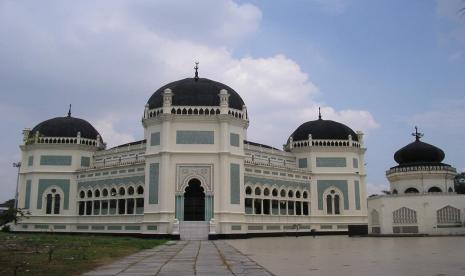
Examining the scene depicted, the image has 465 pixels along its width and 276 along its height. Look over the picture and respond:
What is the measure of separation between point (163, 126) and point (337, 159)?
826 inches

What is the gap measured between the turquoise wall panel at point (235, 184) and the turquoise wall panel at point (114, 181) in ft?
27.0

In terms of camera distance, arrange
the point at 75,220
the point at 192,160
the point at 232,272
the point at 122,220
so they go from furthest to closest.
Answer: the point at 75,220 < the point at 122,220 < the point at 192,160 < the point at 232,272

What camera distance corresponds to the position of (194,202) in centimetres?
3884

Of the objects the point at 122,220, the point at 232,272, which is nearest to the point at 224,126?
the point at 122,220

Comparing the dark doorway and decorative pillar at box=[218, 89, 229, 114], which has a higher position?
decorative pillar at box=[218, 89, 229, 114]

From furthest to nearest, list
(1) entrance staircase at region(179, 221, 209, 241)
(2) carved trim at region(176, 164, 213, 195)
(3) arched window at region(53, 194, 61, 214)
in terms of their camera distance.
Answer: (3) arched window at region(53, 194, 61, 214)
(2) carved trim at region(176, 164, 213, 195)
(1) entrance staircase at region(179, 221, 209, 241)

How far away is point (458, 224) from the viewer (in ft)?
132

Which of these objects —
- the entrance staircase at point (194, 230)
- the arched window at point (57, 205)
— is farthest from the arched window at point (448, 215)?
the arched window at point (57, 205)

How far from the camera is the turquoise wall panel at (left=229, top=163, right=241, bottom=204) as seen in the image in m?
38.7

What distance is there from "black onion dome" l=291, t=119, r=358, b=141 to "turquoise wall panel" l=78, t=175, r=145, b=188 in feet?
62.7

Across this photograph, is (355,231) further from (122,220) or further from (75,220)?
(75,220)

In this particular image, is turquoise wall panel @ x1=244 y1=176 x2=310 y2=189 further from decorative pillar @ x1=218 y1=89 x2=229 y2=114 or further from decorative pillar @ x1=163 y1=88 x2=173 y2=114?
decorative pillar @ x1=163 y1=88 x2=173 y2=114

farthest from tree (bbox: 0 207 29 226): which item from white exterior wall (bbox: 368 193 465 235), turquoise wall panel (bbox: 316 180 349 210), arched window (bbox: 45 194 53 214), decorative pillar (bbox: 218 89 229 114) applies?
turquoise wall panel (bbox: 316 180 349 210)

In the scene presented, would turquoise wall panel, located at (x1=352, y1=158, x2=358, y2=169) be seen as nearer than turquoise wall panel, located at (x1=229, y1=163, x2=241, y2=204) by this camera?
No
